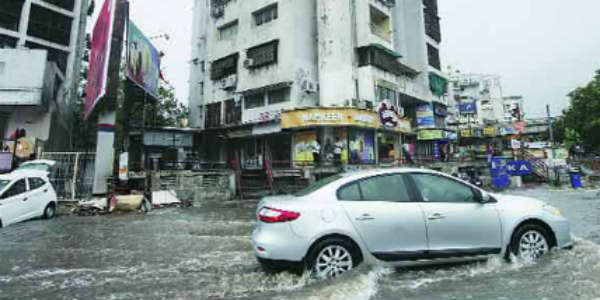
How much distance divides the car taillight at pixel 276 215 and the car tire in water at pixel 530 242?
3.07m

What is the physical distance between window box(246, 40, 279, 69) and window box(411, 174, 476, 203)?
21.6m

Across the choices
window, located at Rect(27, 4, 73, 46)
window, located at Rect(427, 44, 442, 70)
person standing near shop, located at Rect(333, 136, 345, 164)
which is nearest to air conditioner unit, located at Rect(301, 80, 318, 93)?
person standing near shop, located at Rect(333, 136, 345, 164)

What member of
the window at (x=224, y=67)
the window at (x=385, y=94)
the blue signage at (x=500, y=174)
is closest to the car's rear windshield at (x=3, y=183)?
the window at (x=224, y=67)

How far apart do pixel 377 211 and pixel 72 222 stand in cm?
1086

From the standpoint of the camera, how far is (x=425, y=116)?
30.7 meters

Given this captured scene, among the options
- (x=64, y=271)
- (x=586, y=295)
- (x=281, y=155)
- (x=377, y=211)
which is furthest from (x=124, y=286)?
(x=281, y=155)

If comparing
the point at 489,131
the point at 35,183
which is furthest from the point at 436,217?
the point at 489,131

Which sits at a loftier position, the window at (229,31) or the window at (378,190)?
the window at (229,31)

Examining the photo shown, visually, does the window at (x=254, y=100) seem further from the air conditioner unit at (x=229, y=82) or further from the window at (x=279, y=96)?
the air conditioner unit at (x=229, y=82)

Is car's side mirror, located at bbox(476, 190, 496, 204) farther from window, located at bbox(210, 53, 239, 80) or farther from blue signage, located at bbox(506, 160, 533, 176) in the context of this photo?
window, located at bbox(210, 53, 239, 80)

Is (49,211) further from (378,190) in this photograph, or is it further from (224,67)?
(224,67)

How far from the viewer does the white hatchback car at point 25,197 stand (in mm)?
9477

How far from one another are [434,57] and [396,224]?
110 ft

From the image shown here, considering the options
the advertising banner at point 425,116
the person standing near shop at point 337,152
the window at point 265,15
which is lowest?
the person standing near shop at point 337,152
